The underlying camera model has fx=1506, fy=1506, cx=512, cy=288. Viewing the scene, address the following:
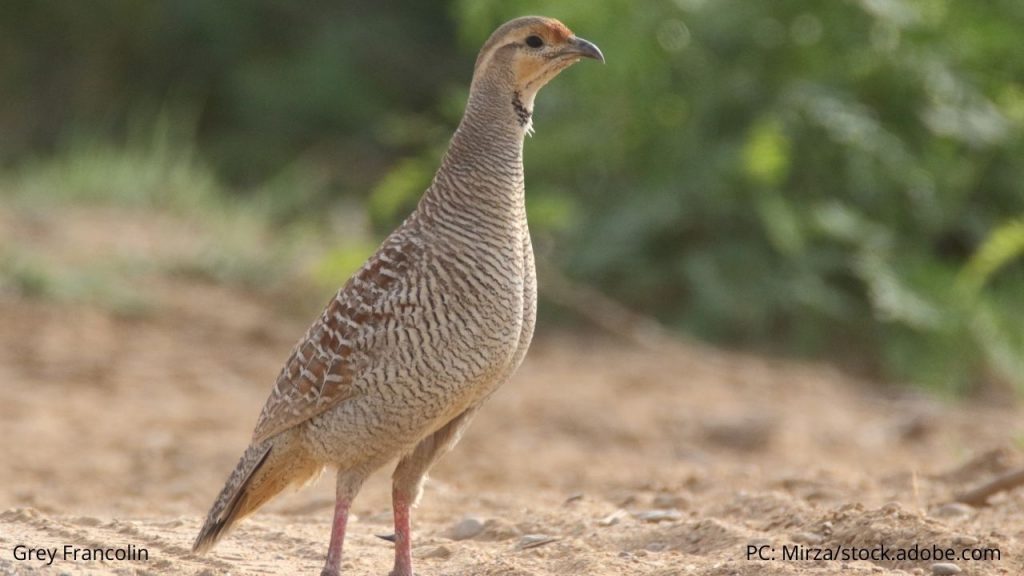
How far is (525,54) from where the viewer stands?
5289 millimetres

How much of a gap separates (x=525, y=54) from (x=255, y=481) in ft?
5.90

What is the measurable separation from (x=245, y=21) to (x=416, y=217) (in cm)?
1262

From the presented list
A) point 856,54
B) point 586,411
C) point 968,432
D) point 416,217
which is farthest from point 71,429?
point 856,54

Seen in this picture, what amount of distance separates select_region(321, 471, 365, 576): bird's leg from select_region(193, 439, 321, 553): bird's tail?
0.72 feet

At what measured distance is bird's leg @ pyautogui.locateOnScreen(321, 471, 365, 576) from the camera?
5.01m

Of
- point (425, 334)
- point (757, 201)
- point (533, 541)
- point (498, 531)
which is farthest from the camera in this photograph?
point (757, 201)

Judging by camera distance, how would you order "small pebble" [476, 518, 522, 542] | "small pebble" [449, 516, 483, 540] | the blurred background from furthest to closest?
the blurred background → "small pebble" [449, 516, 483, 540] → "small pebble" [476, 518, 522, 542]

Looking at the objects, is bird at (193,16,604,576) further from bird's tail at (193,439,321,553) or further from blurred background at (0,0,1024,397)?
blurred background at (0,0,1024,397)

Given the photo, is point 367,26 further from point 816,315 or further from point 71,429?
point 71,429

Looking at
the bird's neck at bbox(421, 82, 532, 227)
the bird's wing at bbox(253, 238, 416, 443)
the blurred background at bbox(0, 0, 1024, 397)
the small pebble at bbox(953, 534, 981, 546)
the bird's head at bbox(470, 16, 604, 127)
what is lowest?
the small pebble at bbox(953, 534, 981, 546)

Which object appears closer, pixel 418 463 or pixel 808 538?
pixel 808 538

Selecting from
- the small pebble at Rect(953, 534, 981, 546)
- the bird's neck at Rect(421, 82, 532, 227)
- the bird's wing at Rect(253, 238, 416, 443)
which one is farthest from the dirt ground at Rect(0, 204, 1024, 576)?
the bird's neck at Rect(421, 82, 532, 227)

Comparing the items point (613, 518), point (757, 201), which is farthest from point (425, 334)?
point (757, 201)

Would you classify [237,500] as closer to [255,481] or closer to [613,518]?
[255,481]
